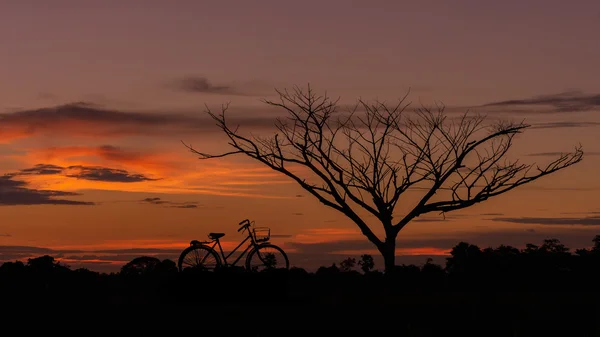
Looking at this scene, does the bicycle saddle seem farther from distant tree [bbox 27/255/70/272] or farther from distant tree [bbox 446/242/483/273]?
distant tree [bbox 446/242/483/273]

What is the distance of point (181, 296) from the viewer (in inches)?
938

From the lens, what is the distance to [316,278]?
29031 mm

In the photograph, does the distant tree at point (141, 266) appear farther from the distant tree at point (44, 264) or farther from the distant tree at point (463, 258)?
the distant tree at point (463, 258)

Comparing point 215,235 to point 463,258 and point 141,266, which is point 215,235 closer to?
point 141,266

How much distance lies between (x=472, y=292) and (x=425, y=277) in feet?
7.62

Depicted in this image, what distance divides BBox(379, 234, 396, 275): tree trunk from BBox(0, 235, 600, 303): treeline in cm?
65

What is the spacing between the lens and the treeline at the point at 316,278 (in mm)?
23922

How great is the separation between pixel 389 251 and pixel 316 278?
3.91m

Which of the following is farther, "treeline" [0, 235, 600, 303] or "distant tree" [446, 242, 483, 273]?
"distant tree" [446, 242, 483, 273]

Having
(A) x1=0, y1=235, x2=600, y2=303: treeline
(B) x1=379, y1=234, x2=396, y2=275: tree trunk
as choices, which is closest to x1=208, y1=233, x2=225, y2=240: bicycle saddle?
(A) x1=0, y1=235, x2=600, y2=303: treeline

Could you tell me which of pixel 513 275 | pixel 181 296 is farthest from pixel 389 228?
pixel 181 296

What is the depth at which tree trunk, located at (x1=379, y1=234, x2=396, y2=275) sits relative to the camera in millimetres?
31469

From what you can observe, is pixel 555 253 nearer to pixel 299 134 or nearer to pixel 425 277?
pixel 425 277

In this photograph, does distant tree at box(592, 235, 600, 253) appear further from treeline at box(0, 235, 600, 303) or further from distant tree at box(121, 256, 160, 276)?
distant tree at box(121, 256, 160, 276)
